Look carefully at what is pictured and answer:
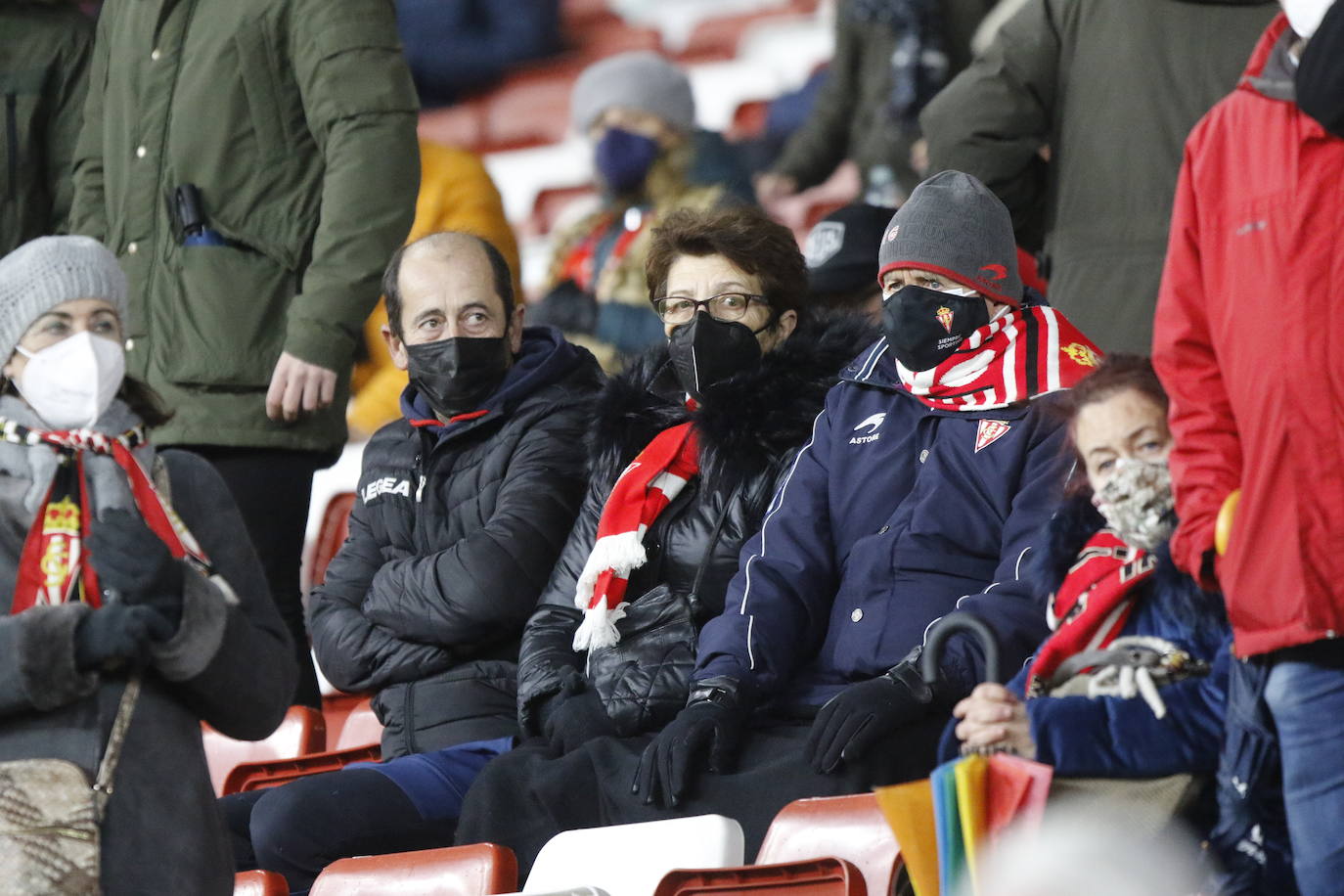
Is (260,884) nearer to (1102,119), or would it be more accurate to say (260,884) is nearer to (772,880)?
(772,880)

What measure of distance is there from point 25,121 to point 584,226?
1.83 meters

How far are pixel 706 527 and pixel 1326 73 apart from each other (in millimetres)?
1810

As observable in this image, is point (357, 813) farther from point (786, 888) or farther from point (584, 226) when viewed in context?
point (584, 226)

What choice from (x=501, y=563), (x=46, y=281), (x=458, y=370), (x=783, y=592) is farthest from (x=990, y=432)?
(x=46, y=281)

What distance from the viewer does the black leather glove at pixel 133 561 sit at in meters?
2.86

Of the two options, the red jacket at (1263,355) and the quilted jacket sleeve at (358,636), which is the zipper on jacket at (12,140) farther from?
the red jacket at (1263,355)

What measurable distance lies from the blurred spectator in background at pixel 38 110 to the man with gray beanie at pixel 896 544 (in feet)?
7.54

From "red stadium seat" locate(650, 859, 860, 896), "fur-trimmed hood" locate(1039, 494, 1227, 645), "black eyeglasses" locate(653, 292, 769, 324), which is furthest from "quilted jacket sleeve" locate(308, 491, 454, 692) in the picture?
"fur-trimmed hood" locate(1039, 494, 1227, 645)

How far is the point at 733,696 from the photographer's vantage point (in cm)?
356

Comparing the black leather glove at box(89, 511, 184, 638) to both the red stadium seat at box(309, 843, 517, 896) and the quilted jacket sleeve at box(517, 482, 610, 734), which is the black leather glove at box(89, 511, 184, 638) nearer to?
the red stadium seat at box(309, 843, 517, 896)

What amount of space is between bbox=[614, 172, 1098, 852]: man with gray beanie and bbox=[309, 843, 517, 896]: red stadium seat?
1.05 feet

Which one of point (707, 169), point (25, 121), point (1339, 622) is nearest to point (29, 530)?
point (1339, 622)

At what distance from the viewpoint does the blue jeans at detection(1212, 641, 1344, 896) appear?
2477 mm

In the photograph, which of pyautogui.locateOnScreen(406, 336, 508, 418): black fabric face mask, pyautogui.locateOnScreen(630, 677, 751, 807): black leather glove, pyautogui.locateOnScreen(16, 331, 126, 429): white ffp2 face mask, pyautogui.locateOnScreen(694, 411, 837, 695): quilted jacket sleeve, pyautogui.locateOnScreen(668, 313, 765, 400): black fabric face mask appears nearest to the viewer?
pyautogui.locateOnScreen(16, 331, 126, 429): white ffp2 face mask
